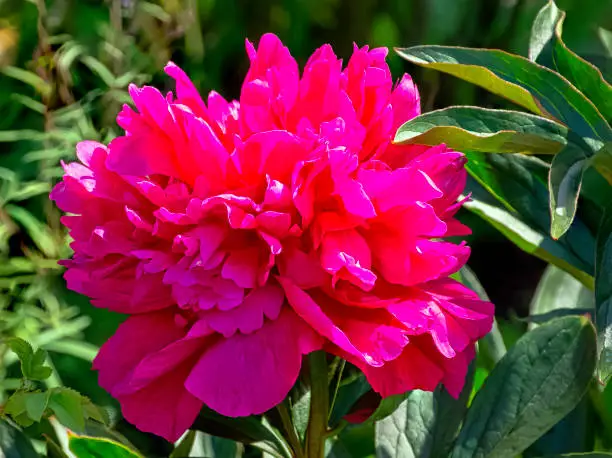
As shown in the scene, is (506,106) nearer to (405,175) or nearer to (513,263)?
(513,263)

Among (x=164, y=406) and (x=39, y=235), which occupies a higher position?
(x=164, y=406)

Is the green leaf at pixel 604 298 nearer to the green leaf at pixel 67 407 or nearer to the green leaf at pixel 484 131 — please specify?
the green leaf at pixel 484 131

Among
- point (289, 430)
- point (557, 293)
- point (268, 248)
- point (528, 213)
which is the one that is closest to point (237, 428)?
point (289, 430)

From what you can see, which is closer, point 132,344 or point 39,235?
point 132,344

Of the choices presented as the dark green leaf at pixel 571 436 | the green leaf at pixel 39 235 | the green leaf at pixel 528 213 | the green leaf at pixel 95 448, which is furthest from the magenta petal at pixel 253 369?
the green leaf at pixel 39 235

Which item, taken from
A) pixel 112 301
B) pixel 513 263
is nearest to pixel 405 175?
pixel 112 301

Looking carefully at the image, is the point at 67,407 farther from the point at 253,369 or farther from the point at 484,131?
the point at 484,131

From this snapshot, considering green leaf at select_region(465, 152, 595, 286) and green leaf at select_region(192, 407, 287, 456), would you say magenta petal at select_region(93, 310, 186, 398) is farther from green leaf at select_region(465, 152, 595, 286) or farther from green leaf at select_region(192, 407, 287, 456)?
green leaf at select_region(465, 152, 595, 286)

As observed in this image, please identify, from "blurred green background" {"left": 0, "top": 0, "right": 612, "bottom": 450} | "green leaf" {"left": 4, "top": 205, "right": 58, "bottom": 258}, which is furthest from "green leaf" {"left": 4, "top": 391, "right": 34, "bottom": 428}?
"green leaf" {"left": 4, "top": 205, "right": 58, "bottom": 258}
